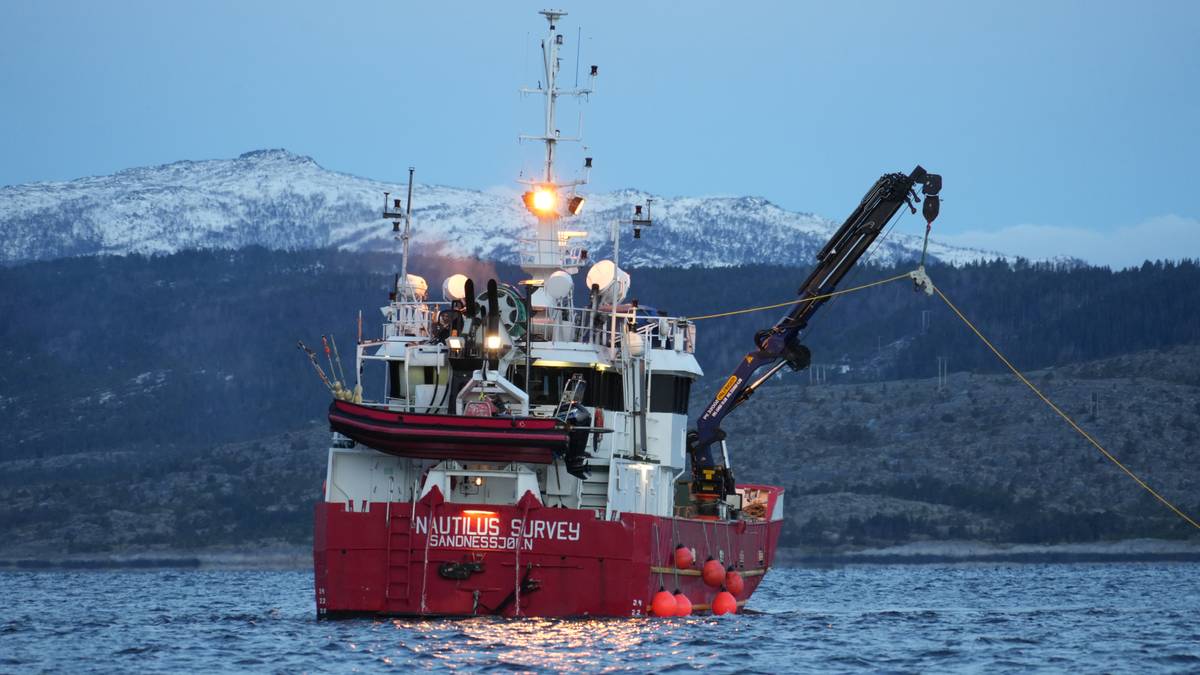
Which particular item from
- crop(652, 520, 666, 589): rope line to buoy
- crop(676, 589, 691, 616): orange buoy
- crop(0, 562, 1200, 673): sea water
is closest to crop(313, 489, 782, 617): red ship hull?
crop(0, 562, 1200, 673): sea water

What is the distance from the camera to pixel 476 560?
147 ft

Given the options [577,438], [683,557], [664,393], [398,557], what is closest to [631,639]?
[577,438]

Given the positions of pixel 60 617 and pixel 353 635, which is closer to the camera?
pixel 353 635

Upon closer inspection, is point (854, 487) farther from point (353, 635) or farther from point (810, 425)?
point (353, 635)

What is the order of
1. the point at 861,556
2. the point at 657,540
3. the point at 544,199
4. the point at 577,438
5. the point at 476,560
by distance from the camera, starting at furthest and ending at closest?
1. the point at 861,556
2. the point at 544,199
3. the point at 657,540
4. the point at 577,438
5. the point at 476,560

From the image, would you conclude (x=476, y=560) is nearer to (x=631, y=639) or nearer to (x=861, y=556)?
(x=631, y=639)

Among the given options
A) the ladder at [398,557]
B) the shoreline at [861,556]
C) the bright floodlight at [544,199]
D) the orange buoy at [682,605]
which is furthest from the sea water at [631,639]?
the shoreline at [861,556]

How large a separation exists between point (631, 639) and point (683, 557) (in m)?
6.49

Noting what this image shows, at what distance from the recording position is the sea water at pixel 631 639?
41.0 m

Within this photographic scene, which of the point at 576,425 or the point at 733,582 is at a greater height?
the point at 576,425

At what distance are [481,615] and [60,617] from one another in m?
18.4

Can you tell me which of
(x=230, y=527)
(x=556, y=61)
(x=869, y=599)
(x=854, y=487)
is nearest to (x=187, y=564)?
(x=230, y=527)

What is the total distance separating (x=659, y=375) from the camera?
5166 centimetres

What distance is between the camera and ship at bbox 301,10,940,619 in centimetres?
4484
